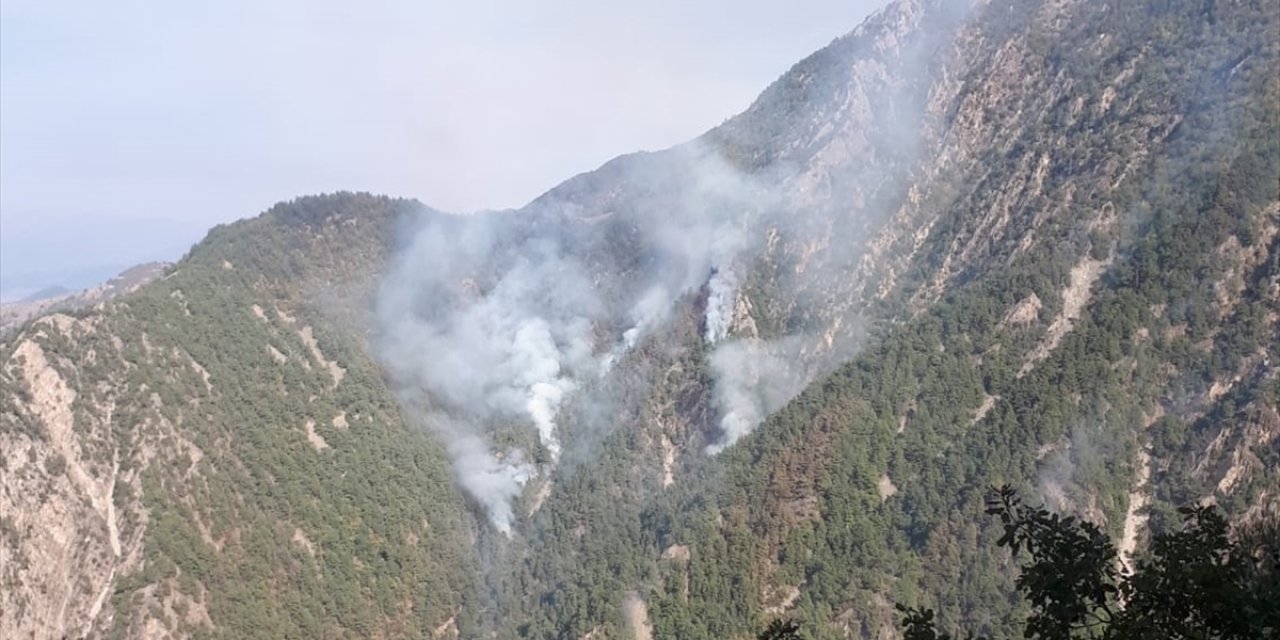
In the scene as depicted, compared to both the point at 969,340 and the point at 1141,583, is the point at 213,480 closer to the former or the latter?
the point at 969,340

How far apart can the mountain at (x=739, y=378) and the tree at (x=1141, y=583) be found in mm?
60047

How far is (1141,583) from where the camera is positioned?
16984mm

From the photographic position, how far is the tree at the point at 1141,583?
15.9 metres

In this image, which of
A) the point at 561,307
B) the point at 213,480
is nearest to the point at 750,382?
the point at 561,307

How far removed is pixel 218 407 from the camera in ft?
377

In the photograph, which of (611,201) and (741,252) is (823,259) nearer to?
(741,252)

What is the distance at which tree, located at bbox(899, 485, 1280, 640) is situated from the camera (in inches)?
627

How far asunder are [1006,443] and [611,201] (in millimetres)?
105088

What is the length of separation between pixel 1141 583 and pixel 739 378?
401ft

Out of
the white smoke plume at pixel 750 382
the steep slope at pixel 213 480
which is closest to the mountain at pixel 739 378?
the steep slope at pixel 213 480

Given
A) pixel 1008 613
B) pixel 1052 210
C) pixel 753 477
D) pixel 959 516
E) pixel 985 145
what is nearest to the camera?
pixel 1008 613

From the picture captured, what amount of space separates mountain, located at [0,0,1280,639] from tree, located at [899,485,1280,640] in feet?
197

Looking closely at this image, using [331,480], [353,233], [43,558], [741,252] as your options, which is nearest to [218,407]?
[331,480]

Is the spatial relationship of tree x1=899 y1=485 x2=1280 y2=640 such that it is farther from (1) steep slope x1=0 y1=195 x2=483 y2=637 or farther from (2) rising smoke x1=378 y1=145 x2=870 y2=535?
(2) rising smoke x1=378 y1=145 x2=870 y2=535
